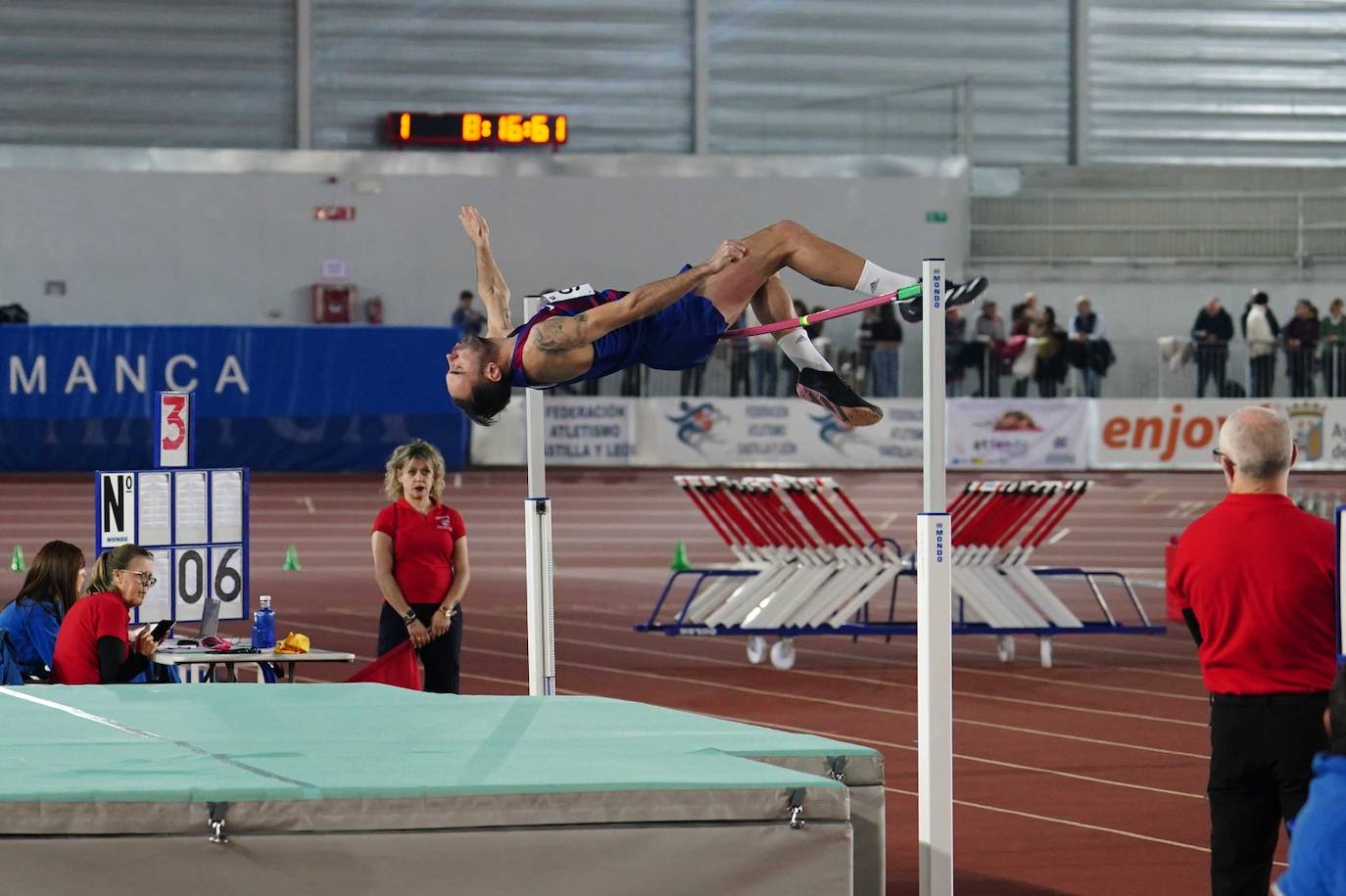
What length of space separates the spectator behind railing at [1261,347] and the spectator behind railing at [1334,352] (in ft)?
1.98

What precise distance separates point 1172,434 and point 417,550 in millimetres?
17727

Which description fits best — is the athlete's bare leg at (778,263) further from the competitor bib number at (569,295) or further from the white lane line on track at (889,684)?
the white lane line on track at (889,684)

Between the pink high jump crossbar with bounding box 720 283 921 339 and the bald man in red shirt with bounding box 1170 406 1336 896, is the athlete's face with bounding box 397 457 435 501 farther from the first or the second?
the bald man in red shirt with bounding box 1170 406 1336 896

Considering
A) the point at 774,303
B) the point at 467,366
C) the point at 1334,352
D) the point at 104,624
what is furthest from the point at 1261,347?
the point at 467,366

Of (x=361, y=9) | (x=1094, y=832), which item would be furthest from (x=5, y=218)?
(x=1094, y=832)

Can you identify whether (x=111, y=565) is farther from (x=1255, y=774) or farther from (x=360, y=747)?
(x=1255, y=774)

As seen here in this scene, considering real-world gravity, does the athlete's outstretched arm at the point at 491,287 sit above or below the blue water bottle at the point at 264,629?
above

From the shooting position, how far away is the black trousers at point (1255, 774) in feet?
15.8

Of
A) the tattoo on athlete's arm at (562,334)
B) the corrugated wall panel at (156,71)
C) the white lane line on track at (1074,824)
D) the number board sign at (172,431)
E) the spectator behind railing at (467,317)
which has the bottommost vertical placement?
the white lane line on track at (1074,824)

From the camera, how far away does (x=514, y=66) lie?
92.3ft

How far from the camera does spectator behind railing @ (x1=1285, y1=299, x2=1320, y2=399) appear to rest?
24188 mm

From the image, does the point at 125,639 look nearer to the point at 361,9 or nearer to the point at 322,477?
the point at 322,477

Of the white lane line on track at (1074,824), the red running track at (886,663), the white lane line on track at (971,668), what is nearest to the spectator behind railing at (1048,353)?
the red running track at (886,663)

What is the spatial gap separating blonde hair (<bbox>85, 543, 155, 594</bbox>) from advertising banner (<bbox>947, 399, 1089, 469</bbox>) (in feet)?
56.3
